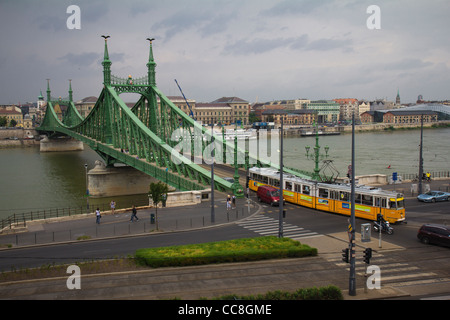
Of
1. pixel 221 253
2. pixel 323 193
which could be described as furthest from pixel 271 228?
pixel 221 253

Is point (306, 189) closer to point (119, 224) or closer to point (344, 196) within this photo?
point (344, 196)

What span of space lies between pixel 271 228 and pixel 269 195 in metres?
7.41

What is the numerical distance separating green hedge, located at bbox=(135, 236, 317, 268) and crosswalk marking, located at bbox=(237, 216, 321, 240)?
3.37m

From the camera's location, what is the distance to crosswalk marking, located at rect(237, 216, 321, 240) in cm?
2423

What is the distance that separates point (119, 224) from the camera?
1086 inches

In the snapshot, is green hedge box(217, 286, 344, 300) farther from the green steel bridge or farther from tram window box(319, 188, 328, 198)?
the green steel bridge

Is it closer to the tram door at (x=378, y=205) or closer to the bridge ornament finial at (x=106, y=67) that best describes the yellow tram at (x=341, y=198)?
the tram door at (x=378, y=205)

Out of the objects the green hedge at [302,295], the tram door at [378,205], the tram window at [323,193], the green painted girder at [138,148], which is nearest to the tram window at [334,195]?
the tram window at [323,193]

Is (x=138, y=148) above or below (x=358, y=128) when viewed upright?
below

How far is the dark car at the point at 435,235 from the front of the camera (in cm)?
2130

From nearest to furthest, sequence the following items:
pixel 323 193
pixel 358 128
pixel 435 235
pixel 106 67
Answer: pixel 435 235, pixel 323 193, pixel 106 67, pixel 358 128

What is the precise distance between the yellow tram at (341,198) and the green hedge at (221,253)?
27.7 feet

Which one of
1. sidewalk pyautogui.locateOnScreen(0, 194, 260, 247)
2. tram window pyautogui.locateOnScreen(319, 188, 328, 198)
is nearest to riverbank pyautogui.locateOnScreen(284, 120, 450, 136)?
tram window pyautogui.locateOnScreen(319, 188, 328, 198)
